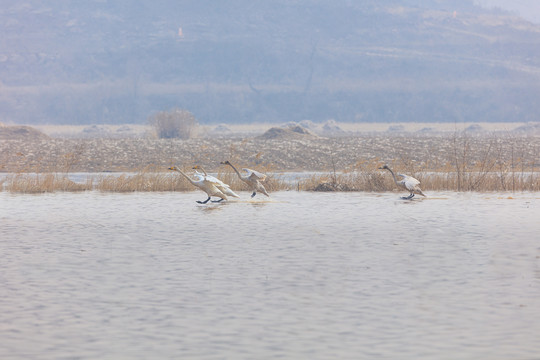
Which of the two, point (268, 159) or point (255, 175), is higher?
point (268, 159)

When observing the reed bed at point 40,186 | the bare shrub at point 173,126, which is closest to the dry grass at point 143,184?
the reed bed at point 40,186

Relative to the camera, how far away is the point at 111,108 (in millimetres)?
145625

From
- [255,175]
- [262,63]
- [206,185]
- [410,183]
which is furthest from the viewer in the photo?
[262,63]

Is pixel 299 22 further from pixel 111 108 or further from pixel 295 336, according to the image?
pixel 295 336

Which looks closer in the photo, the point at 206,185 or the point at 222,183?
the point at 206,185

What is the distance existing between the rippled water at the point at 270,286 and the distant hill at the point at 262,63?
413ft

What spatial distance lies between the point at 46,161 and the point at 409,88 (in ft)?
382

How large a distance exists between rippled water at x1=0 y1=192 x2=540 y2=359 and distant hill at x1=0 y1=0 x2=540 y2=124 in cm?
12587

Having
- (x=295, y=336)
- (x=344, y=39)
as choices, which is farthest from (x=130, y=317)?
(x=344, y=39)

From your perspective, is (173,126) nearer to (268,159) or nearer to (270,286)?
(268,159)

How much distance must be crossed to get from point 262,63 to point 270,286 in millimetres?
154692

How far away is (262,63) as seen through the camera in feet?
536

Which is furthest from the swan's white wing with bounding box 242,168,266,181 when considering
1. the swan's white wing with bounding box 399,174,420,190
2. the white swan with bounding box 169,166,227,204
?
the swan's white wing with bounding box 399,174,420,190

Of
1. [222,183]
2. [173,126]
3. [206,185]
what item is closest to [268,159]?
[222,183]
